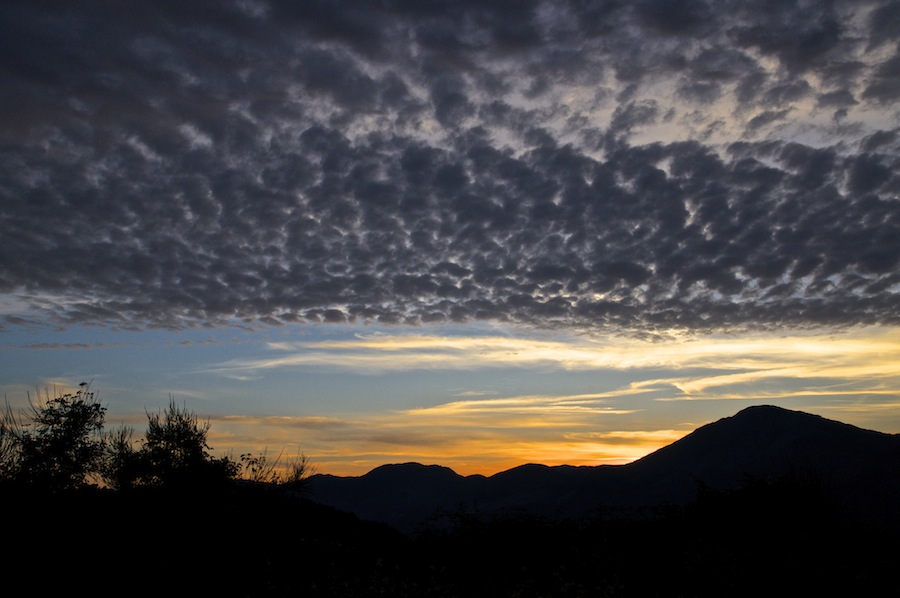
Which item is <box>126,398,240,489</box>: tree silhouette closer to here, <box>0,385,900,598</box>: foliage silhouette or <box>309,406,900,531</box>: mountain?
<box>0,385,900,598</box>: foliage silhouette

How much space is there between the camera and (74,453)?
114 feet

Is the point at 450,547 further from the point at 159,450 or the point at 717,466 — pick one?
the point at 717,466

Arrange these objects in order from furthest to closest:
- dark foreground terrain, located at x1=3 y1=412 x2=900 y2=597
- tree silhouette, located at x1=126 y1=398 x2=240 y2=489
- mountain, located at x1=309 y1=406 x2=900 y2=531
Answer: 1. mountain, located at x1=309 y1=406 x2=900 y2=531
2. tree silhouette, located at x1=126 y1=398 x2=240 y2=489
3. dark foreground terrain, located at x1=3 y1=412 x2=900 y2=597

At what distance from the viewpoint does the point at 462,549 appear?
22.6 metres

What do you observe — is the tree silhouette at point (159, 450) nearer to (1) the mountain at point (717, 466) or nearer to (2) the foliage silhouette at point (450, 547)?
(2) the foliage silhouette at point (450, 547)

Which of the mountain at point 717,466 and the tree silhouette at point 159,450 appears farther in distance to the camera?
the mountain at point 717,466

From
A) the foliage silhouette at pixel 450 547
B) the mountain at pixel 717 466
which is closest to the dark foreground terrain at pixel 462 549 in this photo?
the foliage silhouette at pixel 450 547

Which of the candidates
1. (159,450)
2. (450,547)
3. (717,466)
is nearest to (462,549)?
(450,547)

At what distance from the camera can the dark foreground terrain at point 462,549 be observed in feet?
50.0

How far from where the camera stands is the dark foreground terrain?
15227 mm

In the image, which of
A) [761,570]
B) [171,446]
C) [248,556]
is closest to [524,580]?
[761,570]

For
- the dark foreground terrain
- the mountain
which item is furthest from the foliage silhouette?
the mountain

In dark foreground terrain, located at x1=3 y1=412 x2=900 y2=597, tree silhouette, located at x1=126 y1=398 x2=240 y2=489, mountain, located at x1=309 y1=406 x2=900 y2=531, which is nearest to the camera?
dark foreground terrain, located at x1=3 y1=412 x2=900 y2=597

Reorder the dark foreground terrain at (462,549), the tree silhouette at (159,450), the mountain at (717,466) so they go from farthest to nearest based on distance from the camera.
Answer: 1. the mountain at (717,466)
2. the tree silhouette at (159,450)
3. the dark foreground terrain at (462,549)
